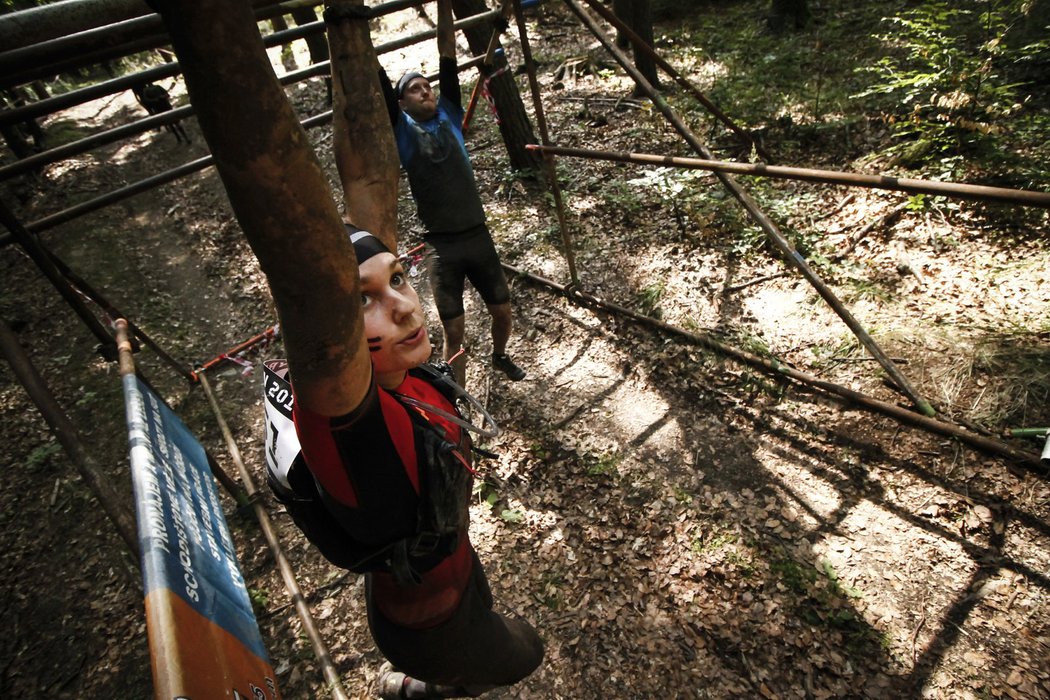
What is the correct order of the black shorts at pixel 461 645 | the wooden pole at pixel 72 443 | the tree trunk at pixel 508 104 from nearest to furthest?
the black shorts at pixel 461 645 < the wooden pole at pixel 72 443 < the tree trunk at pixel 508 104

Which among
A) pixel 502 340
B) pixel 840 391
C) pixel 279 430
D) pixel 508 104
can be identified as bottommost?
pixel 840 391

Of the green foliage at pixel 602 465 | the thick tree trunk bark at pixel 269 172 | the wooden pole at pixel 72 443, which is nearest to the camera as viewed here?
the thick tree trunk bark at pixel 269 172

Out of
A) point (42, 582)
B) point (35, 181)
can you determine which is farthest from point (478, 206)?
point (35, 181)

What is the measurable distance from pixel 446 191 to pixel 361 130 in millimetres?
2335

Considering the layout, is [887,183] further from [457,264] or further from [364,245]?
[457,264]

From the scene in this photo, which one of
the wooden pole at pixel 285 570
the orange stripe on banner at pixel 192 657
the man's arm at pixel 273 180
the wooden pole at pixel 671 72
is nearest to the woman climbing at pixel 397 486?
the man's arm at pixel 273 180

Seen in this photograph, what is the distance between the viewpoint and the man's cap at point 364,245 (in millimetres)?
1519

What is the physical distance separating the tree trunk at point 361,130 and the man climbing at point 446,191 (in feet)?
6.56

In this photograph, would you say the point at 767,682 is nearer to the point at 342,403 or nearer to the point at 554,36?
the point at 342,403

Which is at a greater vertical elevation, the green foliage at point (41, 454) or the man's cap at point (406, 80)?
the man's cap at point (406, 80)

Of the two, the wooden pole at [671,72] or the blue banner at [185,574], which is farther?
the wooden pole at [671,72]

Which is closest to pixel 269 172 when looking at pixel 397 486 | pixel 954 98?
pixel 397 486

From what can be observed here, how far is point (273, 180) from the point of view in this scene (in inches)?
29.4

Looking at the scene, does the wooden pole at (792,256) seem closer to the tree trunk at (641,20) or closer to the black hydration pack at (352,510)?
the black hydration pack at (352,510)
